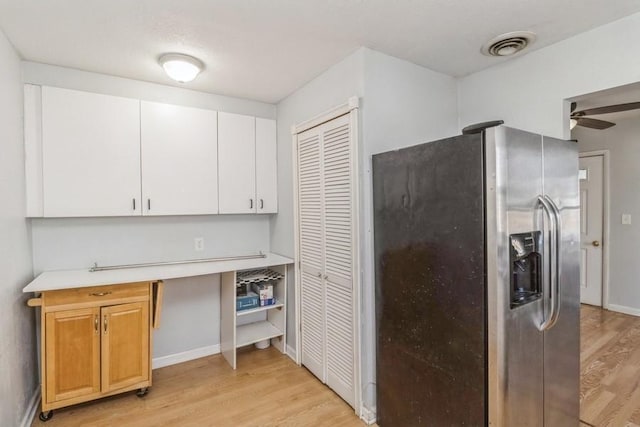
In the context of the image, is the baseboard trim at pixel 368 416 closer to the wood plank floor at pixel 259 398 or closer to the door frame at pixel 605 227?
the wood plank floor at pixel 259 398

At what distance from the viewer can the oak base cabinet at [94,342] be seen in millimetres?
2059

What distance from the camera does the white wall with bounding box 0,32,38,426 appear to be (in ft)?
5.88

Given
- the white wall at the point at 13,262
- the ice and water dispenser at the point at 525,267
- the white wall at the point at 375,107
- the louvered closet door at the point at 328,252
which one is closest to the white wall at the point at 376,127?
the white wall at the point at 375,107

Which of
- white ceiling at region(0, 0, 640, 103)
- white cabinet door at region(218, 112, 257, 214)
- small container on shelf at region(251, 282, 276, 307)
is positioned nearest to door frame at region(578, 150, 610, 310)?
white ceiling at region(0, 0, 640, 103)

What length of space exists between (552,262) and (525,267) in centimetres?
15

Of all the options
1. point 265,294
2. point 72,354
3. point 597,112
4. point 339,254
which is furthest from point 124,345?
point 597,112

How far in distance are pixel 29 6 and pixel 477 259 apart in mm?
2535

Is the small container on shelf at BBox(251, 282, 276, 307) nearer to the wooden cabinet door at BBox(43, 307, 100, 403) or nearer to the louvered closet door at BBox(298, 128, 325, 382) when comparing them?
the louvered closet door at BBox(298, 128, 325, 382)

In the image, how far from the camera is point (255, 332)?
304 centimetres

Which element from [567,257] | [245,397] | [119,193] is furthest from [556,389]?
[119,193]

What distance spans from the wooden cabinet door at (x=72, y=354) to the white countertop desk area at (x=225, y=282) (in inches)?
8.2

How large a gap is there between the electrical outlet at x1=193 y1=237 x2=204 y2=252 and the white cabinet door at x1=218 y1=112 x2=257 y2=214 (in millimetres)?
374

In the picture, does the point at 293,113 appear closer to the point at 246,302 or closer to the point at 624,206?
the point at 246,302

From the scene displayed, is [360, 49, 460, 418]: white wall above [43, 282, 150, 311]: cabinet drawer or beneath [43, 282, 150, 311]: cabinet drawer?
above
